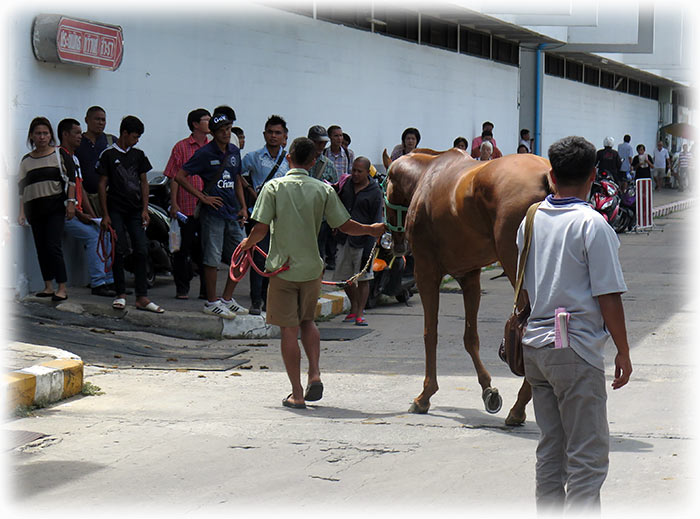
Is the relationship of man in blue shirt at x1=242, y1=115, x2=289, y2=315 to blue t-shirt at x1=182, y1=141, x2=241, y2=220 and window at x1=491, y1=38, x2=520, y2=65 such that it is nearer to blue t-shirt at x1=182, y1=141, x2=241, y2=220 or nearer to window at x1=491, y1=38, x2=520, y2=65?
blue t-shirt at x1=182, y1=141, x2=241, y2=220

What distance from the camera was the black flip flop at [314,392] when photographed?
24.9 ft

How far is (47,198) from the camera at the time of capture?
10930 mm

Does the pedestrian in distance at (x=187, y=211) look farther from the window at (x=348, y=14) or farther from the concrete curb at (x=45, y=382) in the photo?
the window at (x=348, y=14)

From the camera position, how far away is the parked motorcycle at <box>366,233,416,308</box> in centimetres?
1113

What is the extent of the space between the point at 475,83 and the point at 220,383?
19277mm

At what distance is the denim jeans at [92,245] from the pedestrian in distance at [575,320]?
802 centimetres

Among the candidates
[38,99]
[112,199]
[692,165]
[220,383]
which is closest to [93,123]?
[38,99]

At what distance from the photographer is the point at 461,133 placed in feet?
83.3

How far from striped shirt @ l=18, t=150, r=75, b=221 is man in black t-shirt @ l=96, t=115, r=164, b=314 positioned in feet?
1.50

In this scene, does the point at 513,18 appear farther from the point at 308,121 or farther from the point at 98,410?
the point at 98,410

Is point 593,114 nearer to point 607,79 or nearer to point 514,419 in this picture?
point 607,79

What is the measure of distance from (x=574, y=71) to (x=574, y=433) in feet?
110

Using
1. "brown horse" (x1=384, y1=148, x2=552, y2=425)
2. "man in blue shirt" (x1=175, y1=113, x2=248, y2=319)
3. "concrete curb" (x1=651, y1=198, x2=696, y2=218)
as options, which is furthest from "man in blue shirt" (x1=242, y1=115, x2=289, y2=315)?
"concrete curb" (x1=651, y1=198, x2=696, y2=218)

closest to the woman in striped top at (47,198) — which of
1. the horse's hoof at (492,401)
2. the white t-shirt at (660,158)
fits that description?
the horse's hoof at (492,401)
